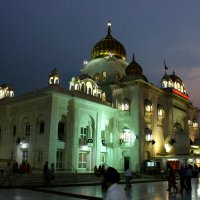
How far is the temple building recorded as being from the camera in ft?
95.4

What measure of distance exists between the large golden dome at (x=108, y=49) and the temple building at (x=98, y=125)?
4.58 meters

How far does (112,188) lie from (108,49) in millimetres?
42793

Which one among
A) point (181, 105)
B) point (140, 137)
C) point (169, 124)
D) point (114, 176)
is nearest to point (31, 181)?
point (140, 137)

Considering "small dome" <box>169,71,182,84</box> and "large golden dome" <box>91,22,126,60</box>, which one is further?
"large golden dome" <box>91,22,126,60</box>

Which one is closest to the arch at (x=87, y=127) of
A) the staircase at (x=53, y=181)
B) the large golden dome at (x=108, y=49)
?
the staircase at (x=53, y=181)

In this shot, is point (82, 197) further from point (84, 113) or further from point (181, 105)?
point (181, 105)

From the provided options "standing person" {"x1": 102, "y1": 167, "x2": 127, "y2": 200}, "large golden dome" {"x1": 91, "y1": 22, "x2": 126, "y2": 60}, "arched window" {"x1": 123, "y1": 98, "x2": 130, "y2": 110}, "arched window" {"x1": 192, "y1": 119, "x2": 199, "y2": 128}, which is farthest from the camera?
"arched window" {"x1": 192, "y1": 119, "x2": 199, "y2": 128}

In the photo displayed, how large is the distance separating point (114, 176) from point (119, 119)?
3134 cm

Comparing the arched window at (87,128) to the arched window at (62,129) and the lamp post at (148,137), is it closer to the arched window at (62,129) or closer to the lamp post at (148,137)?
the arched window at (62,129)

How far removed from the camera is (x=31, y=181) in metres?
22.4

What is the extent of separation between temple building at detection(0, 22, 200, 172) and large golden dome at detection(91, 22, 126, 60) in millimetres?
4578

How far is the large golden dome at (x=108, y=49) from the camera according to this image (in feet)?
150

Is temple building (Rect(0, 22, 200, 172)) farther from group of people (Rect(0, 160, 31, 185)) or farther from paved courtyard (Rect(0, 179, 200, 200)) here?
paved courtyard (Rect(0, 179, 200, 200))

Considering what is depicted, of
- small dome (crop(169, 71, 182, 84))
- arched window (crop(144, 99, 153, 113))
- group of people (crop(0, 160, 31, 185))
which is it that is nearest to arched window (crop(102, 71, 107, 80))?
small dome (crop(169, 71, 182, 84))
